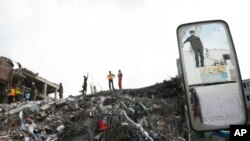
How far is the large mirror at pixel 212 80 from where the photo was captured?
55.1 inches

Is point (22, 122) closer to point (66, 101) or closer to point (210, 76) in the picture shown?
point (66, 101)

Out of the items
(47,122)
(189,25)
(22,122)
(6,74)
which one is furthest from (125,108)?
(189,25)


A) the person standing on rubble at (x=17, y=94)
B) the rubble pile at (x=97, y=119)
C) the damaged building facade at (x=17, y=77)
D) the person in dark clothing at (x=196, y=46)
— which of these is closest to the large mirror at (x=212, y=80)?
the person in dark clothing at (x=196, y=46)

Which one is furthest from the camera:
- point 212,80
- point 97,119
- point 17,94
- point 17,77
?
point 17,77

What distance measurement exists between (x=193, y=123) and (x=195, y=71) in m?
0.23

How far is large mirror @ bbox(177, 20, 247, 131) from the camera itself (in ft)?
4.59

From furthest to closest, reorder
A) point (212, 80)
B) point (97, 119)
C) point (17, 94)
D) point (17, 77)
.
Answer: point (17, 77) → point (17, 94) → point (97, 119) → point (212, 80)

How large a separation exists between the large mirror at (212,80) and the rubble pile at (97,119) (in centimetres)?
1076

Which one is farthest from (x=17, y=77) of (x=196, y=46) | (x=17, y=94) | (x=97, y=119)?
(x=196, y=46)

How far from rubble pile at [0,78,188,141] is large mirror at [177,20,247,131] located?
1076 cm

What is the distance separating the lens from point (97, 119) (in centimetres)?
1346

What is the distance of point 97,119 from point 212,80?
484 inches

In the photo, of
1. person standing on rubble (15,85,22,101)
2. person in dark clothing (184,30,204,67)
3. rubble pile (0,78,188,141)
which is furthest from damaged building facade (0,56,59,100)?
person in dark clothing (184,30,204,67)

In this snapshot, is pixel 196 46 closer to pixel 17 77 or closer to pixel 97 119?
pixel 97 119
